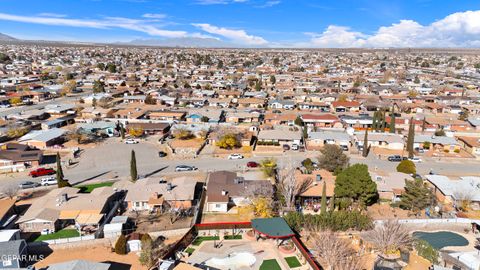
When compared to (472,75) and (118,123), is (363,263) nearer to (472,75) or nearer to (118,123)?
(118,123)

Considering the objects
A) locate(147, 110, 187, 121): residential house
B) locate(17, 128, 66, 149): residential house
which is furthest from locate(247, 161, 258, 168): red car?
locate(17, 128, 66, 149): residential house

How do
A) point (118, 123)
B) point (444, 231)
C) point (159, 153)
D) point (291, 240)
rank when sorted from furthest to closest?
point (118, 123)
point (159, 153)
point (444, 231)
point (291, 240)

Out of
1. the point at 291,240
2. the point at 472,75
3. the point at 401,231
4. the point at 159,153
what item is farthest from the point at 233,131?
the point at 472,75

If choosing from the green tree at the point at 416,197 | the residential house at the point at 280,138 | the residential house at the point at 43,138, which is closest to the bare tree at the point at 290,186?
the green tree at the point at 416,197

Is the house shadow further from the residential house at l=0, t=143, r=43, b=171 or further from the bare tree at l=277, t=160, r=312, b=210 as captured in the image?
the residential house at l=0, t=143, r=43, b=171

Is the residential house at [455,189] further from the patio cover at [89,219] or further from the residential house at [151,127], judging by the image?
the residential house at [151,127]

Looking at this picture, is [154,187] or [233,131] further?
[233,131]
